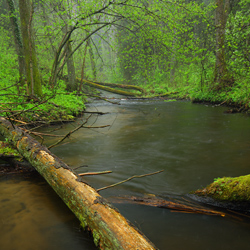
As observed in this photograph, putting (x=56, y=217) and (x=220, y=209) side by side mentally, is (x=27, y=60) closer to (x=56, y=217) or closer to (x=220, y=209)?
Answer: (x=56, y=217)

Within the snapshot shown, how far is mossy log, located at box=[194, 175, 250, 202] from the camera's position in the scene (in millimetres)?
3027

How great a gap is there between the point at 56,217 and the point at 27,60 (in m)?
8.26

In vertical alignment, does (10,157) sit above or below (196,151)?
above

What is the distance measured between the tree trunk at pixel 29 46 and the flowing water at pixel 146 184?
268 centimetres

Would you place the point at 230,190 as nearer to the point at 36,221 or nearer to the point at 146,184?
the point at 146,184

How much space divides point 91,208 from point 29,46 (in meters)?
8.93

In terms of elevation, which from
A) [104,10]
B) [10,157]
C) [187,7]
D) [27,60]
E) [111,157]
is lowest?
[111,157]

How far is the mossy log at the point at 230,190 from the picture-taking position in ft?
9.93

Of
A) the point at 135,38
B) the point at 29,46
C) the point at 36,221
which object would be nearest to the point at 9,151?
the point at 36,221

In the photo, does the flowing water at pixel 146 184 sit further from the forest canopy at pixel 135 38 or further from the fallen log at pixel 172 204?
the forest canopy at pixel 135 38

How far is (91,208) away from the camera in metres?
2.36

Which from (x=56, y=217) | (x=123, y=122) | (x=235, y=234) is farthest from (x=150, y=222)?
(x=123, y=122)

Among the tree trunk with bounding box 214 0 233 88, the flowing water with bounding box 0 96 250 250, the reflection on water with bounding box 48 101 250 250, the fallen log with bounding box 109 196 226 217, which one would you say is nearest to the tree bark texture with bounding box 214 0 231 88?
the tree trunk with bounding box 214 0 233 88

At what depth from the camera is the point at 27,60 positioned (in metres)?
9.13
